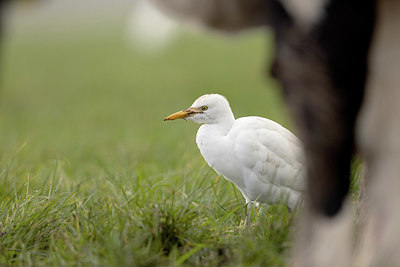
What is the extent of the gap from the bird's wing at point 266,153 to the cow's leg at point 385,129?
1146 mm

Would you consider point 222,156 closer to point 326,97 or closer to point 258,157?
point 258,157

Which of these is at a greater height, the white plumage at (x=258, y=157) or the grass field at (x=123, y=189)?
the white plumage at (x=258, y=157)

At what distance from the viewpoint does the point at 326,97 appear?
2215 mm

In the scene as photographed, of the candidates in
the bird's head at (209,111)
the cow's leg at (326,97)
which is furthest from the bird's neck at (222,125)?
the cow's leg at (326,97)

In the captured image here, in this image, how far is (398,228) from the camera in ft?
7.50

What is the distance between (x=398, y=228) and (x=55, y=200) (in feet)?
6.21

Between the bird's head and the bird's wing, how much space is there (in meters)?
0.16

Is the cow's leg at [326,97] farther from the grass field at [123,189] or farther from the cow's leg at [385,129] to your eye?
the grass field at [123,189]

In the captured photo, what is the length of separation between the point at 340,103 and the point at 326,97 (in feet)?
0.16

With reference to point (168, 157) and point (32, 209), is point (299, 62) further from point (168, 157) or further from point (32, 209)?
point (168, 157)

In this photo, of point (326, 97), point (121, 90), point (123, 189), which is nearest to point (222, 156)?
point (123, 189)

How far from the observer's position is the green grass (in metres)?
2.96

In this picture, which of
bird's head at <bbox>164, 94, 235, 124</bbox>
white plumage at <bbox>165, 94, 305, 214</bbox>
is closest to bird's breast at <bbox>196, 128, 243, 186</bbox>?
white plumage at <bbox>165, 94, 305, 214</bbox>

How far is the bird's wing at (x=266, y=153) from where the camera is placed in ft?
11.5
